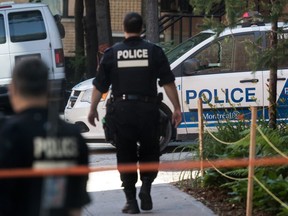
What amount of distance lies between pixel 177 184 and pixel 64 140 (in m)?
5.78

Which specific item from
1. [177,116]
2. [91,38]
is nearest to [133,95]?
[177,116]

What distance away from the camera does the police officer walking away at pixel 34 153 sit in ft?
13.3

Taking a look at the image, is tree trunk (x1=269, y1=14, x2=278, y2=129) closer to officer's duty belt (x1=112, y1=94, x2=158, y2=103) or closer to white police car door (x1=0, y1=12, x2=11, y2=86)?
officer's duty belt (x1=112, y1=94, x2=158, y2=103)

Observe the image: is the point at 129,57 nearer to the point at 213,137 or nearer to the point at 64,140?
the point at 213,137

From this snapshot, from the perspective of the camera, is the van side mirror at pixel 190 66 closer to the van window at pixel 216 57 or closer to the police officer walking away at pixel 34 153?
the van window at pixel 216 57

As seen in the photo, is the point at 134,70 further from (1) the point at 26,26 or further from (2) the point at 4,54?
(1) the point at 26,26

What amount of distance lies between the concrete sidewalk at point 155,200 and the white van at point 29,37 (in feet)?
20.5

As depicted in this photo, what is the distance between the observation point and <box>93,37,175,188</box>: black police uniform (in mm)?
7934

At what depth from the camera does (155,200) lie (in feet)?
29.3

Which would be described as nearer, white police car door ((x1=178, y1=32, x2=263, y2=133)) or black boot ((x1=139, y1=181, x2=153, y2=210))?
black boot ((x1=139, y1=181, x2=153, y2=210))

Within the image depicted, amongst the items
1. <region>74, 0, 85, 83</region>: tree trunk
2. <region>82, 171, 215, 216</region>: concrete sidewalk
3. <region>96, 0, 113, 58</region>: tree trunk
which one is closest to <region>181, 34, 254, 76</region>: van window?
<region>82, 171, 215, 216</region>: concrete sidewalk

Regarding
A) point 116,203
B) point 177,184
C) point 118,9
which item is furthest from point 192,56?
point 118,9

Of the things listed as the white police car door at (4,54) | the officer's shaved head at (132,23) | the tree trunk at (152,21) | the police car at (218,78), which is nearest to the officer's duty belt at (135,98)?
the officer's shaved head at (132,23)

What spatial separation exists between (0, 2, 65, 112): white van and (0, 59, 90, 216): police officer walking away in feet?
40.0
